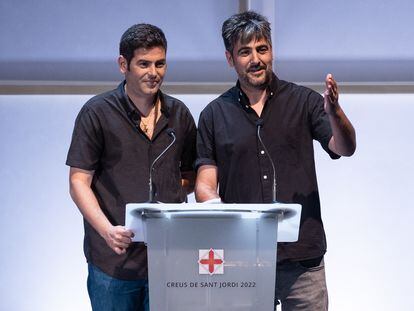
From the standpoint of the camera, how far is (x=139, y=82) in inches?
122

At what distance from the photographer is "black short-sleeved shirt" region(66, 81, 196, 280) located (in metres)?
3.08

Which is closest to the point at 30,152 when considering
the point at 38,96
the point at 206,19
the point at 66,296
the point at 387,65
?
the point at 38,96

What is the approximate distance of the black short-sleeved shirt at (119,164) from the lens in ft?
10.1

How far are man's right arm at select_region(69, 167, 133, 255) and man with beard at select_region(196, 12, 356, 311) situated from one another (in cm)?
42

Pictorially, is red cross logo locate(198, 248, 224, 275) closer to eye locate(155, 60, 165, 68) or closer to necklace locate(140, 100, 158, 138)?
necklace locate(140, 100, 158, 138)

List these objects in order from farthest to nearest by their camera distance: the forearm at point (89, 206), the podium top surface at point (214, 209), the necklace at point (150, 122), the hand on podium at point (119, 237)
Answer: the necklace at point (150, 122)
the forearm at point (89, 206)
the hand on podium at point (119, 237)
the podium top surface at point (214, 209)

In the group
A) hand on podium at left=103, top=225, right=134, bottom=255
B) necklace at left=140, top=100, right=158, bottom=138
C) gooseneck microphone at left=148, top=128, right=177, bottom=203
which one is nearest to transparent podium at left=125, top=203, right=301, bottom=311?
hand on podium at left=103, top=225, right=134, bottom=255

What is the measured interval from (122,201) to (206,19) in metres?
2.09

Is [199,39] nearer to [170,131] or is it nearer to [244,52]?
[244,52]

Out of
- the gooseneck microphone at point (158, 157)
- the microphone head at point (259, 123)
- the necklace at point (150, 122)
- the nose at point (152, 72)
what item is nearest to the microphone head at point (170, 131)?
the gooseneck microphone at point (158, 157)

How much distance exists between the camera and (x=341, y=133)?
9.16 feet

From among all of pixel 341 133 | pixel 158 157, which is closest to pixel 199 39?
pixel 158 157

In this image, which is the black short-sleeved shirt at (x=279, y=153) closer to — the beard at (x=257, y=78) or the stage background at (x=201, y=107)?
the beard at (x=257, y=78)

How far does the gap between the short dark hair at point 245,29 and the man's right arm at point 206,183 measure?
504 mm
